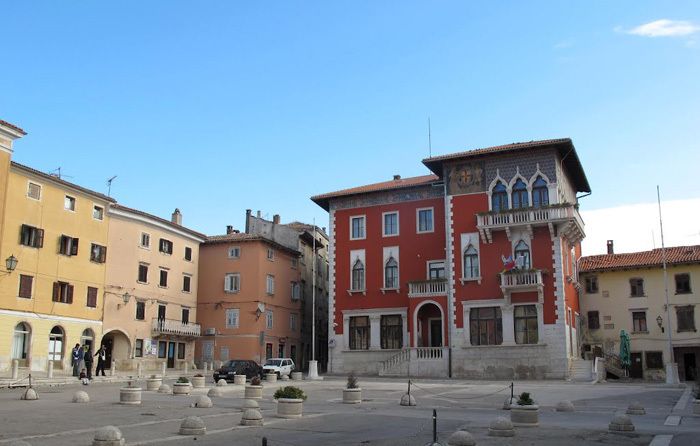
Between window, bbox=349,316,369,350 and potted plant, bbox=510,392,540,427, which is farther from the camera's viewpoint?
window, bbox=349,316,369,350

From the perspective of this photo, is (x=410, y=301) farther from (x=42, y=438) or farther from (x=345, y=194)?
(x=42, y=438)

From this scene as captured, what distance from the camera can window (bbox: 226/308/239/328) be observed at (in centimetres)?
5540

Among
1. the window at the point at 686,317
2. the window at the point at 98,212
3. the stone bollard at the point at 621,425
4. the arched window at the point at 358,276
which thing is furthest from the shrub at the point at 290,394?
the window at the point at 686,317

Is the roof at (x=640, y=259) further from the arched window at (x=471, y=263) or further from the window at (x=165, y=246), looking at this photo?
the window at (x=165, y=246)

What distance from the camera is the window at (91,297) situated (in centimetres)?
4497

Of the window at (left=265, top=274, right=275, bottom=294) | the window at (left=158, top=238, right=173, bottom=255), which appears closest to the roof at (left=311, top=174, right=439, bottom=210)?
the window at (left=265, top=274, right=275, bottom=294)

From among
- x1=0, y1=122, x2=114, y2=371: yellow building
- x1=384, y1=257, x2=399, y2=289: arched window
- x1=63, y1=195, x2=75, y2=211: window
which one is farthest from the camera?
x1=384, y1=257, x2=399, y2=289: arched window

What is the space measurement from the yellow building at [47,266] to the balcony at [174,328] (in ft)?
17.4

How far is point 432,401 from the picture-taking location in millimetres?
25500

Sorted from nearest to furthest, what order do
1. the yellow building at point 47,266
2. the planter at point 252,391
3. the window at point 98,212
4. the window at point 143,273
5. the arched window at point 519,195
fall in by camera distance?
the planter at point 252,391, the yellow building at point 47,266, the arched window at point 519,195, the window at point 98,212, the window at point 143,273

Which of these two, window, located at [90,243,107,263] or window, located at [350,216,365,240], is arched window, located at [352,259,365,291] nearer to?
window, located at [350,216,365,240]

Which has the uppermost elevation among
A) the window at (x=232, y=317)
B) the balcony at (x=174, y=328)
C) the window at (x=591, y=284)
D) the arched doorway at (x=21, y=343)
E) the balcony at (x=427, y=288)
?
the window at (x=591, y=284)

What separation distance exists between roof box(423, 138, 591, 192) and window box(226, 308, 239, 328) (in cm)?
2000

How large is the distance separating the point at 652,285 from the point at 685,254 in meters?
3.28
